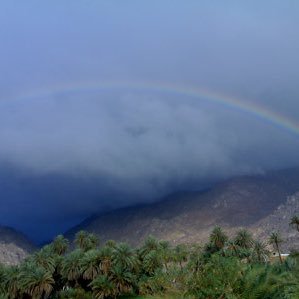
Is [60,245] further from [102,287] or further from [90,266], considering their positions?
[102,287]

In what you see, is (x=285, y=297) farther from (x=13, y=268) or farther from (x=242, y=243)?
(x=242, y=243)

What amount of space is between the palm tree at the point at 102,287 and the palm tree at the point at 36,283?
756 centimetres

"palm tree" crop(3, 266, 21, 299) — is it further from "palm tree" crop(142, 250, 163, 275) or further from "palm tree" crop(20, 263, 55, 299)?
"palm tree" crop(142, 250, 163, 275)

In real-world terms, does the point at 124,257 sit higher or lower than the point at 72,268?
higher

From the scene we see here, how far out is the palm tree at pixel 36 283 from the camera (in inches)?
3164

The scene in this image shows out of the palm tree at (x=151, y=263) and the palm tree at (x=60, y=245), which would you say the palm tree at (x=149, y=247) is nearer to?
the palm tree at (x=151, y=263)

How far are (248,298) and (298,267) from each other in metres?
2.92

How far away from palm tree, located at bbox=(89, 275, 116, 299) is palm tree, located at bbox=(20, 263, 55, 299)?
298 inches

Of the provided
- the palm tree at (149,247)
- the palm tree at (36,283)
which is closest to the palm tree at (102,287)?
the palm tree at (36,283)

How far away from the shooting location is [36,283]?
81062mm

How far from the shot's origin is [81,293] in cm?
8369

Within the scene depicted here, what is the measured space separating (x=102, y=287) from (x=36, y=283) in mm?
11148

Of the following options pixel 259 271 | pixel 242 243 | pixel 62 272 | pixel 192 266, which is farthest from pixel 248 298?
pixel 242 243

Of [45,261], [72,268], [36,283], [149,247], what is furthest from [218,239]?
[36,283]
